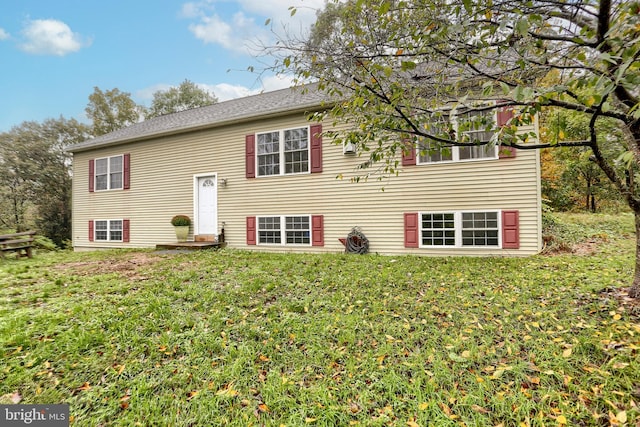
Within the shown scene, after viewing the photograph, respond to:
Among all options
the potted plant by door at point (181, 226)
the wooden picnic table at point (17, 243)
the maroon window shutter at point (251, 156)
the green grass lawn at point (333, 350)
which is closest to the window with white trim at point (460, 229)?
the green grass lawn at point (333, 350)

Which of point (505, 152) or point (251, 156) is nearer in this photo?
point (505, 152)

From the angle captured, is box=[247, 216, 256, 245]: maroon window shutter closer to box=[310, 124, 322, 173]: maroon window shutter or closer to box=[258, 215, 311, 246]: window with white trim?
box=[258, 215, 311, 246]: window with white trim

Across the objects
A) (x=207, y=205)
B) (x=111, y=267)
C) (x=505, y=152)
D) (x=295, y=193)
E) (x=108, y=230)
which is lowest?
(x=111, y=267)

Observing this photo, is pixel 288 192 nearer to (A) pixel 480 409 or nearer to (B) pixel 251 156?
(B) pixel 251 156

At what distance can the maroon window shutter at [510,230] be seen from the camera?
6258mm

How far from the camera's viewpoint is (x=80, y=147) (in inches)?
438

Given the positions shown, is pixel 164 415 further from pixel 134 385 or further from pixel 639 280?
pixel 639 280

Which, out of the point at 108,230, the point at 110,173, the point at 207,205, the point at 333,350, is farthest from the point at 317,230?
the point at 110,173

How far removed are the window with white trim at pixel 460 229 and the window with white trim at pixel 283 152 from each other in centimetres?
358

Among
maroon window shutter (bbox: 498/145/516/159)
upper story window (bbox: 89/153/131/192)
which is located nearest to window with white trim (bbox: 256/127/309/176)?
maroon window shutter (bbox: 498/145/516/159)

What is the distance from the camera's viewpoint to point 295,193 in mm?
8195

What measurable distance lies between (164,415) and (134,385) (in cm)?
48

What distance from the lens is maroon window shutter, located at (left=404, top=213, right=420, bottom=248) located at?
277 inches

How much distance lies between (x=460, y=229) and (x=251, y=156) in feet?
19.9
